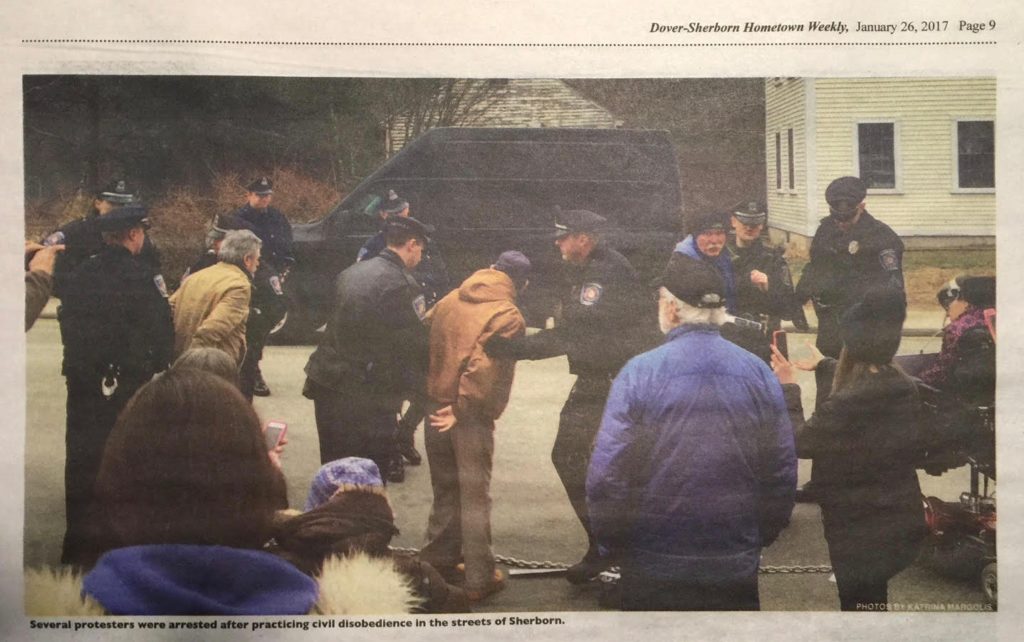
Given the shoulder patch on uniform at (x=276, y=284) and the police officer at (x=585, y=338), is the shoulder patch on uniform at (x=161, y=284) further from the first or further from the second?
the police officer at (x=585, y=338)

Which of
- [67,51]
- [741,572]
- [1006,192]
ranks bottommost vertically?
[741,572]

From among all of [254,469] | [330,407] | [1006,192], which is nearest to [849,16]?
[1006,192]

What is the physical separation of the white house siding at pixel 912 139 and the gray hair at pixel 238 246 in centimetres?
145

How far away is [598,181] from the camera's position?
3.37m

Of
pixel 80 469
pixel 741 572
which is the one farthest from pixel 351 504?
pixel 741 572

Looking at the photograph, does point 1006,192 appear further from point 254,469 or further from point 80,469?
point 80,469

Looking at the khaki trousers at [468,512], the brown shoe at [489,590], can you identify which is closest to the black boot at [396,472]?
the khaki trousers at [468,512]

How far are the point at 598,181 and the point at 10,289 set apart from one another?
1.65 metres

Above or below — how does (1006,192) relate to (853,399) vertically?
above

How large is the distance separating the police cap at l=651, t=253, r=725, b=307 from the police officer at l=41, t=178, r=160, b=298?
4.65ft

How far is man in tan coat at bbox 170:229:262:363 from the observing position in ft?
11.0

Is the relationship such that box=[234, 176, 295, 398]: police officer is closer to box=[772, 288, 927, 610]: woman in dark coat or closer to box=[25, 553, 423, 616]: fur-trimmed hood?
box=[25, 553, 423, 616]: fur-trimmed hood

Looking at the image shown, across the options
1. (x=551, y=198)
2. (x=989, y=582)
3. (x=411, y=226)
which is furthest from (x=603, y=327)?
(x=989, y=582)

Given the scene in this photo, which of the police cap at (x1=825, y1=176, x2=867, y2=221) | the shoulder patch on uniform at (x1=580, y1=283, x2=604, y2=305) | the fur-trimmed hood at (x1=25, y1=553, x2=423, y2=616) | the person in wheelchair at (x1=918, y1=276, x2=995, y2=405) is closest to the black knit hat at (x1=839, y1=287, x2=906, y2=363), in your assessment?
the person in wheelchair at (x1=918, y1=276, x2=995, y2=405)
